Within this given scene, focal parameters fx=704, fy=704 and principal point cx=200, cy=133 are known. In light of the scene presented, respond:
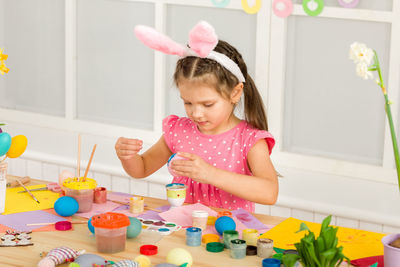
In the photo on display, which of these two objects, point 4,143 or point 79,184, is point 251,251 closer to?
point 79,184

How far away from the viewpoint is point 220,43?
7.86 feet

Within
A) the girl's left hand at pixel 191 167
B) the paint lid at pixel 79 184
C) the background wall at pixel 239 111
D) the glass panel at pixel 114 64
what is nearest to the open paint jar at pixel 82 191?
the paint lid at pixel 79 184

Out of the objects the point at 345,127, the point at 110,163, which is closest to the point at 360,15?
the point at 345,127

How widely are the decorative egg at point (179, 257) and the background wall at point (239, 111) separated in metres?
1.50

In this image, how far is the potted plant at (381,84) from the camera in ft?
4.98

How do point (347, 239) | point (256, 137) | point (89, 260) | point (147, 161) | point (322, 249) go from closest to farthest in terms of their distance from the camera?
point (322, 249) → point (89, 260) → point (347, 239) → point (256, 137) → point (147, 161)

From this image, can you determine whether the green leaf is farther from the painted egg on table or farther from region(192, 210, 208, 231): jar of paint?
the painted egg on table

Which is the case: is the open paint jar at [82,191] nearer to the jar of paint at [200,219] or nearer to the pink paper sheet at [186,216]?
the pink paper sheet at [186,216]

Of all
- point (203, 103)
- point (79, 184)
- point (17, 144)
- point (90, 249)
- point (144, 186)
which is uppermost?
point (203, 103)

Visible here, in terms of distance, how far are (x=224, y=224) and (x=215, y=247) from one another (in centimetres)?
12

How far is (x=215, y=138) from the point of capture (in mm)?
2533

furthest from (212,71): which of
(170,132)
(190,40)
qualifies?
(170,132)

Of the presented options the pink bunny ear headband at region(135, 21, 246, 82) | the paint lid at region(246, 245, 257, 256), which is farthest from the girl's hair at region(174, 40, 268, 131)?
the paint lid at region(246, 245, 257, 256)

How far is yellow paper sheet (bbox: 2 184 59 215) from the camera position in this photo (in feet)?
7.22
